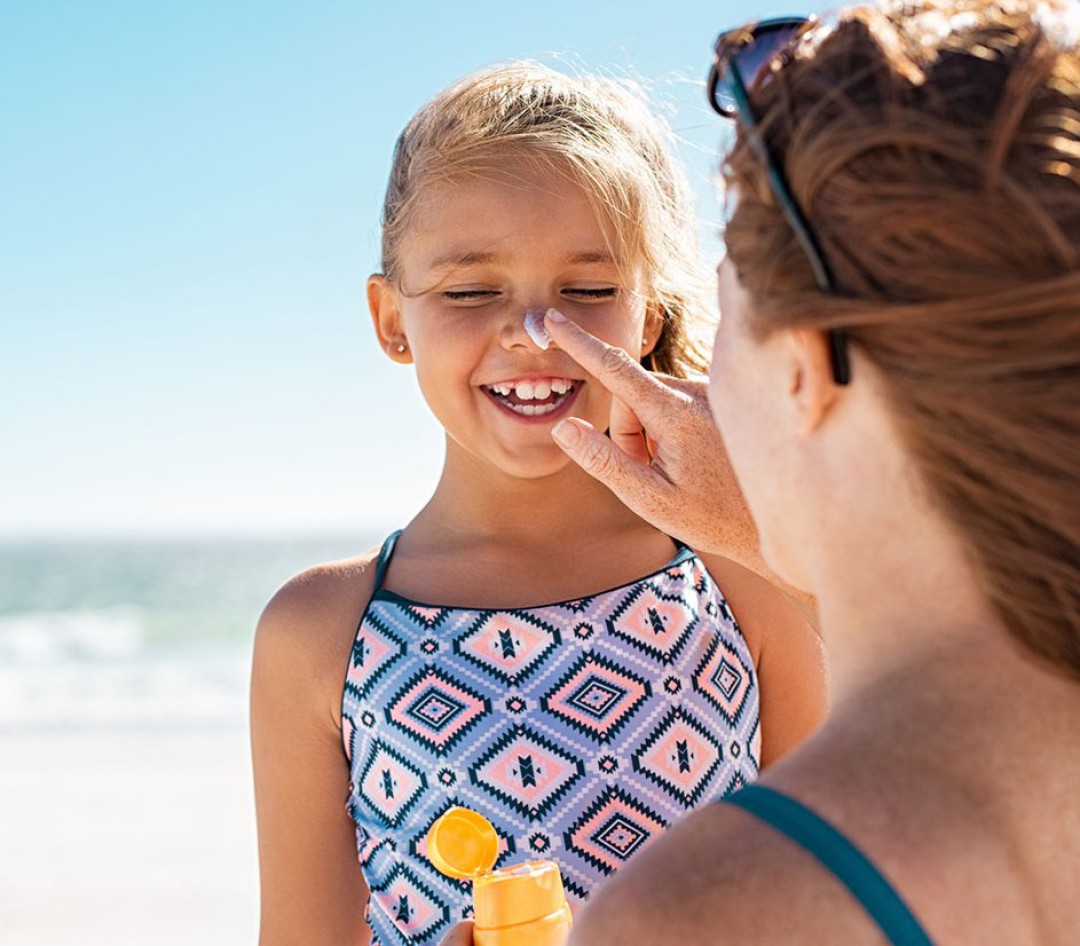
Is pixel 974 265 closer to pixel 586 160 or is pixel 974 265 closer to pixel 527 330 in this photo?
pixel 527 330

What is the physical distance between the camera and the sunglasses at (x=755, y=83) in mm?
1079

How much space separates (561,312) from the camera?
2387 mm

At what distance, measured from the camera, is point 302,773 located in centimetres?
237

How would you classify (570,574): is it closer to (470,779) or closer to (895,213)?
(470,779)

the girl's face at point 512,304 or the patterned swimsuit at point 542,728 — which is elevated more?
the girl's face at point 512,304

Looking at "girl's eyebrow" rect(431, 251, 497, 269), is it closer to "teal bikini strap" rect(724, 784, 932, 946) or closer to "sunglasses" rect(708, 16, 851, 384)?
"sunglasses" rect(708, 16, 851, 384)

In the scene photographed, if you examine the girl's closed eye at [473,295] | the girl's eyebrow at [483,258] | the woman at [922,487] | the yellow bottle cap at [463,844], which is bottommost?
the yellow bottle cap at [463,844]

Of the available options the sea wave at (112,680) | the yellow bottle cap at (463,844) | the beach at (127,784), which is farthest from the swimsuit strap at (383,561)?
the sea wave at (112,680)

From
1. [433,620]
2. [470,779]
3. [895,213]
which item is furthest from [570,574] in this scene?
[895,213]

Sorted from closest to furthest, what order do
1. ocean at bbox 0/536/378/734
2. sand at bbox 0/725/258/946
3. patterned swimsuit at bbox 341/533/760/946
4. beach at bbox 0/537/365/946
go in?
patterned swimsuit at bbox 341/533/760/946, sand at bbox 0/725/258/946, beach at bbox 0/537/365/946, ocean at bbox 0/536/378/734

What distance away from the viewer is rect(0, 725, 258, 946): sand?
6.81 meters

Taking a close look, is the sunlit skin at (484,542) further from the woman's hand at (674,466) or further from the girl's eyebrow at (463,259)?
the woman's hand at (674,466)

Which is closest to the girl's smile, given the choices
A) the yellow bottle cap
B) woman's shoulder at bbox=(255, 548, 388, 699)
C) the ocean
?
woman's shoulder at bbox=(255, 548, 388, 699)

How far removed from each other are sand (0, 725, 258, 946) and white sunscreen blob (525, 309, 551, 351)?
5.24m
